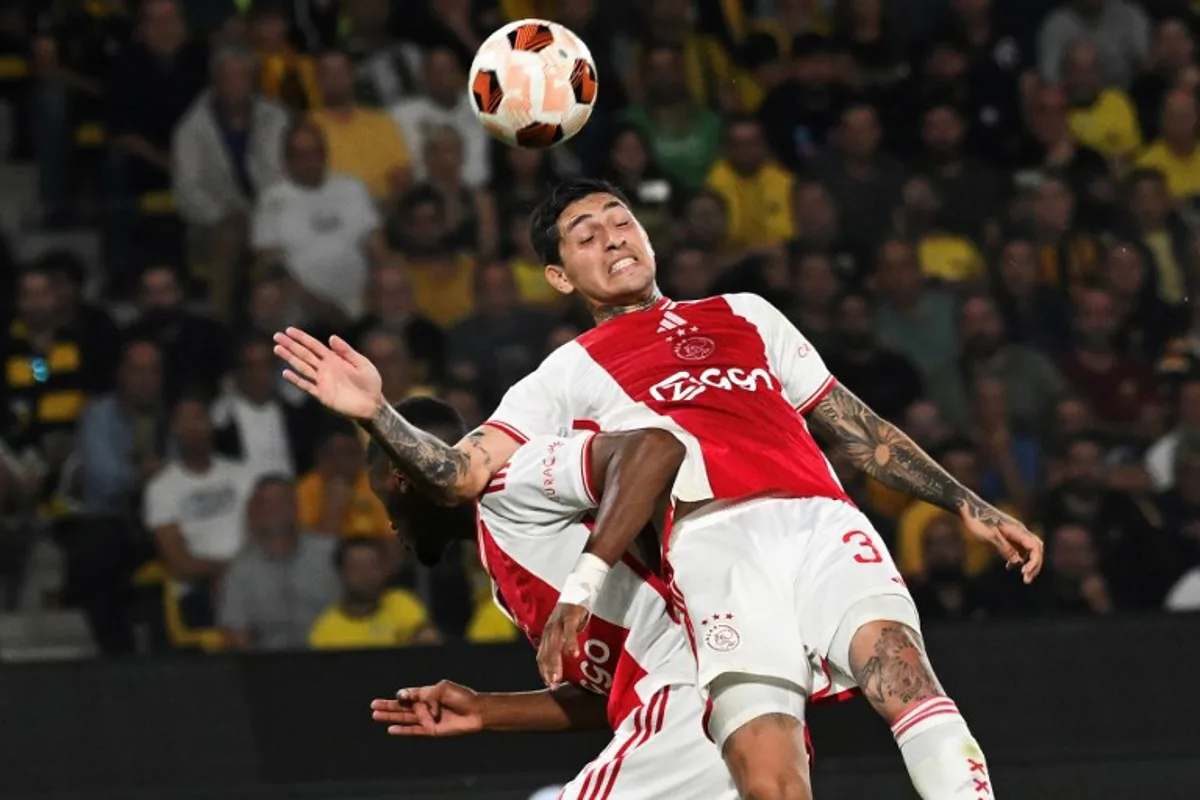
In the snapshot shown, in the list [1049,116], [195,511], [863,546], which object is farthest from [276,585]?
[1049,116]

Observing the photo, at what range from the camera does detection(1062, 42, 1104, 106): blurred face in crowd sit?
9.55 m

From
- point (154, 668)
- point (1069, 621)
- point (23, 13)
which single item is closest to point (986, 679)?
point (1069, 621)

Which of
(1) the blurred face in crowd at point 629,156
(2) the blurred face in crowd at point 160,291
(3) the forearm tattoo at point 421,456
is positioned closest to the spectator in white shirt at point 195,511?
(2) the blurred face in crowd at point 160,291

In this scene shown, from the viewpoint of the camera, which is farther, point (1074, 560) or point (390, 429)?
point (1074, 560)

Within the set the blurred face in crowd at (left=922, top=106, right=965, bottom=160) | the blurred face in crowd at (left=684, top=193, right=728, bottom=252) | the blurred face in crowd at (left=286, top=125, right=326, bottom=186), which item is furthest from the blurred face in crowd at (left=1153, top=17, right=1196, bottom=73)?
the blurred face in crowd at (left=286, top=125, right=326, bottom=186)

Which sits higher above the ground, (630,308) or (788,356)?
(630,308)

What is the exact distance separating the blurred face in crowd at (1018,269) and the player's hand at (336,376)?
3.98 metres

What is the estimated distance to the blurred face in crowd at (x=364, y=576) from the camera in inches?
295

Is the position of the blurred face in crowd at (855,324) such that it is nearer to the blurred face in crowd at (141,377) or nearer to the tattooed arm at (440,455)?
the blurred face in crowd at (141,377)

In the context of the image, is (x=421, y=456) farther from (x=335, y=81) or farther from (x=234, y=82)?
(x=234, y=82)

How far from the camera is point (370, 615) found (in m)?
7.48

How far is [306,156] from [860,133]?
226 cm

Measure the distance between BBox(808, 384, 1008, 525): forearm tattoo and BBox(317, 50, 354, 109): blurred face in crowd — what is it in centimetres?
430

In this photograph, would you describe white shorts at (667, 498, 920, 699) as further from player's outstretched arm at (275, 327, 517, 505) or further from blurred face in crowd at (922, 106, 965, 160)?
blurred face in crowd at (922, 106, 965, 160)
